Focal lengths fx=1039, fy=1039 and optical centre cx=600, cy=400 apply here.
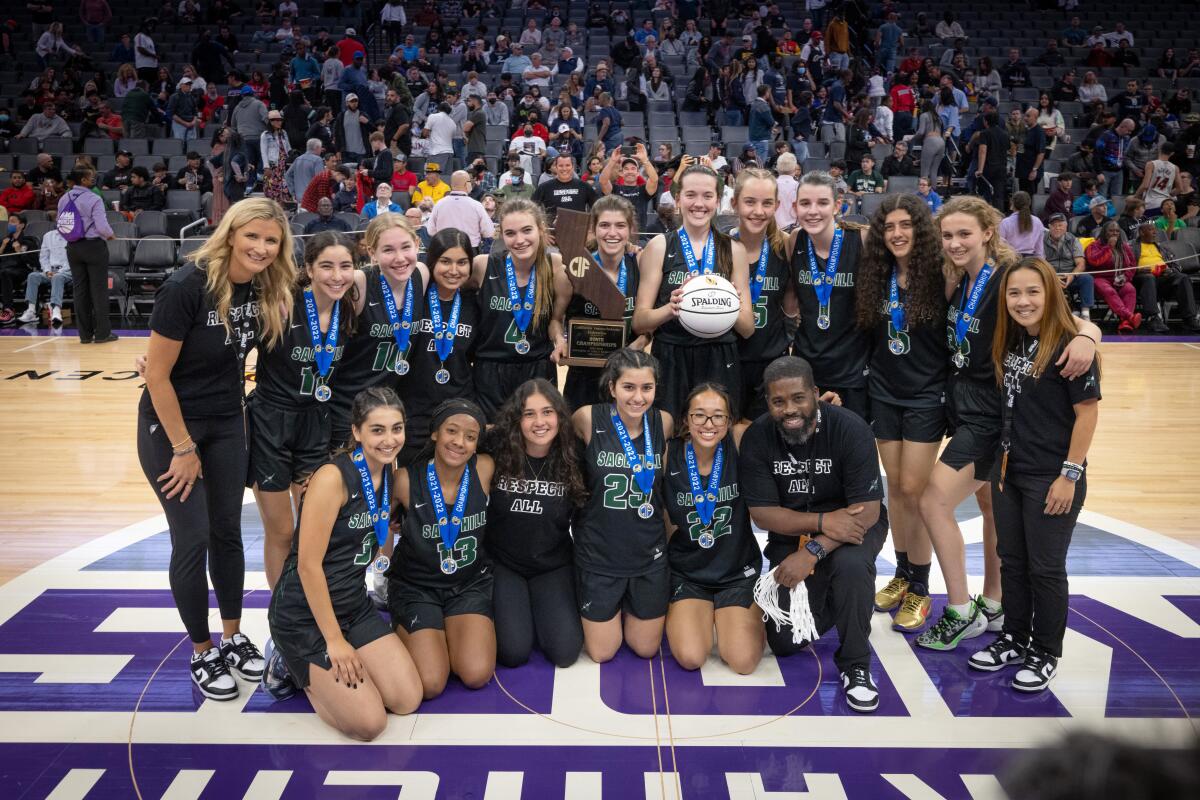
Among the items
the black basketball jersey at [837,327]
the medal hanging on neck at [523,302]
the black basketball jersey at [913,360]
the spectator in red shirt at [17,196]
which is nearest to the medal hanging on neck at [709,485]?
the black basketball jersey at [837,327]

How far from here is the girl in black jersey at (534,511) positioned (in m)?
3.88

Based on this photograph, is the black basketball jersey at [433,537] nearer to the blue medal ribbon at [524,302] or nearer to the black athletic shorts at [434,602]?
the black athletic shorts at [434,602]

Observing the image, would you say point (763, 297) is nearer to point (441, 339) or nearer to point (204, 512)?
point (441, 339)

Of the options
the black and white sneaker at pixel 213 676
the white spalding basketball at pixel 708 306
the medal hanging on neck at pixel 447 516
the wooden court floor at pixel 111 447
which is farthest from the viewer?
the wooden court floor at pixel 111 447

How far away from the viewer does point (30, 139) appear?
14.1 m

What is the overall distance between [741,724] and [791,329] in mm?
1760

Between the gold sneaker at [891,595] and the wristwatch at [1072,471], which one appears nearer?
the wristwatch at [1072,471]

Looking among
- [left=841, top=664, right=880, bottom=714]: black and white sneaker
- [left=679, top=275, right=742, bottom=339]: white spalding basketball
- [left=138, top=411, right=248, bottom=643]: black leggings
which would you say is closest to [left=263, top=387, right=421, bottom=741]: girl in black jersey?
[left=138, top=411, right=248, bottom=643]: black leggings

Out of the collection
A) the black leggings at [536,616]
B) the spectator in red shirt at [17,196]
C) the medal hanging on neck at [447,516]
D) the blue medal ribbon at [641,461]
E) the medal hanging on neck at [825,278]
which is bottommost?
the black leggings at [536,616]

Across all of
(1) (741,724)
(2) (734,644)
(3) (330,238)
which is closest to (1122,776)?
(1) (741,724)

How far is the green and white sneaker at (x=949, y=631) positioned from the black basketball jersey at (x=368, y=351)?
7.82 feet

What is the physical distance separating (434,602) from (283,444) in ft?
2.72

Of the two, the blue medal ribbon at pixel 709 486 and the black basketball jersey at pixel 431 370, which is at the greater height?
the black basketball jersey at pixel 431 370

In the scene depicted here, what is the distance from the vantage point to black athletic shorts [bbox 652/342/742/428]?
4332 millimetres
